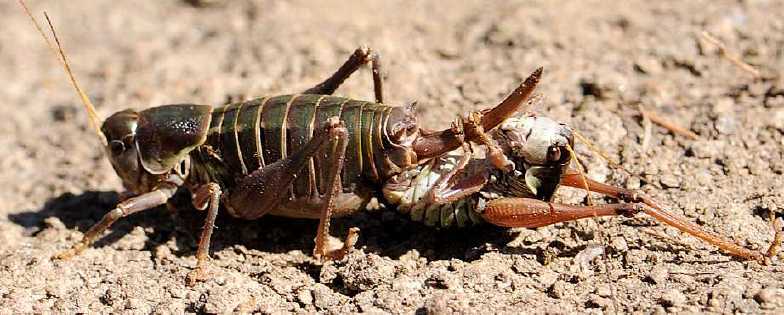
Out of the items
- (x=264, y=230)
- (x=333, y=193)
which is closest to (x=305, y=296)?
(x=333, y=193)

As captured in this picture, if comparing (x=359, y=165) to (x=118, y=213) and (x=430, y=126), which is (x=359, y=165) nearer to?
(x=430, y=126)

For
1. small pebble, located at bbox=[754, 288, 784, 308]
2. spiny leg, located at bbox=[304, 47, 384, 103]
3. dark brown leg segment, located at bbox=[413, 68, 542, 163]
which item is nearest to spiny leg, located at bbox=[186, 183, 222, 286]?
spiny leg, located at bbox=[304, 47, 384, 103]

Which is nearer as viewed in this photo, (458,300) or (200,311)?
(458,300)

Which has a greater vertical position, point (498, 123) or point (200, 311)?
point (498, 123)

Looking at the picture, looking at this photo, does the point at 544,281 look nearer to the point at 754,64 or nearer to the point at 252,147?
the point at 252,147

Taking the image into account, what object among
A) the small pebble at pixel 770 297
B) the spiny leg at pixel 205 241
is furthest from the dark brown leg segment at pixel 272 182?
the small pebble at pixel 770 297

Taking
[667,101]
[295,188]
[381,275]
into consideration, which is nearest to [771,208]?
[667,101]

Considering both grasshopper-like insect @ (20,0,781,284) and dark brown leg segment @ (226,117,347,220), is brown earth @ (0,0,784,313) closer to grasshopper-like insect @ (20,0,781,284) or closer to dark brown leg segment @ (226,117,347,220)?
grasshopper-like insect @ (20,0,781,284)
